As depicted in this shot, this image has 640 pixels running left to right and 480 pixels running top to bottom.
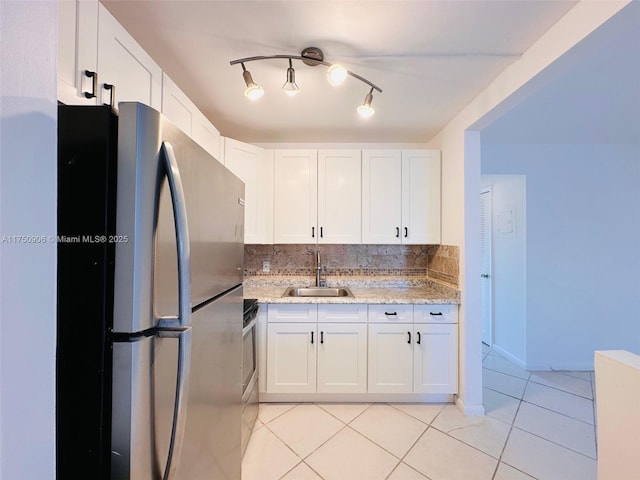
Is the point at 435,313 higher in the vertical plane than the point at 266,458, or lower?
higher

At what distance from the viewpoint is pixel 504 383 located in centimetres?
250

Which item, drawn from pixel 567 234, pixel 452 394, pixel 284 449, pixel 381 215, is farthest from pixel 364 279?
pixel 567 234

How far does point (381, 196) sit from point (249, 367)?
1.81 m

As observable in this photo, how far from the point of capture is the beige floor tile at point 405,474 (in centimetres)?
147

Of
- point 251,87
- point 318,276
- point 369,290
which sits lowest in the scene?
point 369,290

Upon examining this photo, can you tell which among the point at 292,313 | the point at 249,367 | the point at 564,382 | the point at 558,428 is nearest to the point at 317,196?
the point at 292,313

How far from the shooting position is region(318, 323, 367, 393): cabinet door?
2131 mm

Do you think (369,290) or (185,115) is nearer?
(185,115)

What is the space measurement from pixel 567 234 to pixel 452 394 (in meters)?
2.09

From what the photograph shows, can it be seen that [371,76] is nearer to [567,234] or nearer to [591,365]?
[567,234]

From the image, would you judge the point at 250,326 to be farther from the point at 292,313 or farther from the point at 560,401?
the point at 560,401

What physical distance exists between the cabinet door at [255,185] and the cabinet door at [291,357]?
2.79 ft

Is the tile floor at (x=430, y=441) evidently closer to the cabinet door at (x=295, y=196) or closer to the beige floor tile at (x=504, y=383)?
the beige floor tile at (x=504, y=383)

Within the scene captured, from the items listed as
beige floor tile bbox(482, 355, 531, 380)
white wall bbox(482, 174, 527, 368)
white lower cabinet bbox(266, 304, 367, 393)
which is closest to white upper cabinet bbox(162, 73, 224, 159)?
white lower cabinet bbox(266, 304, 367, 393)
